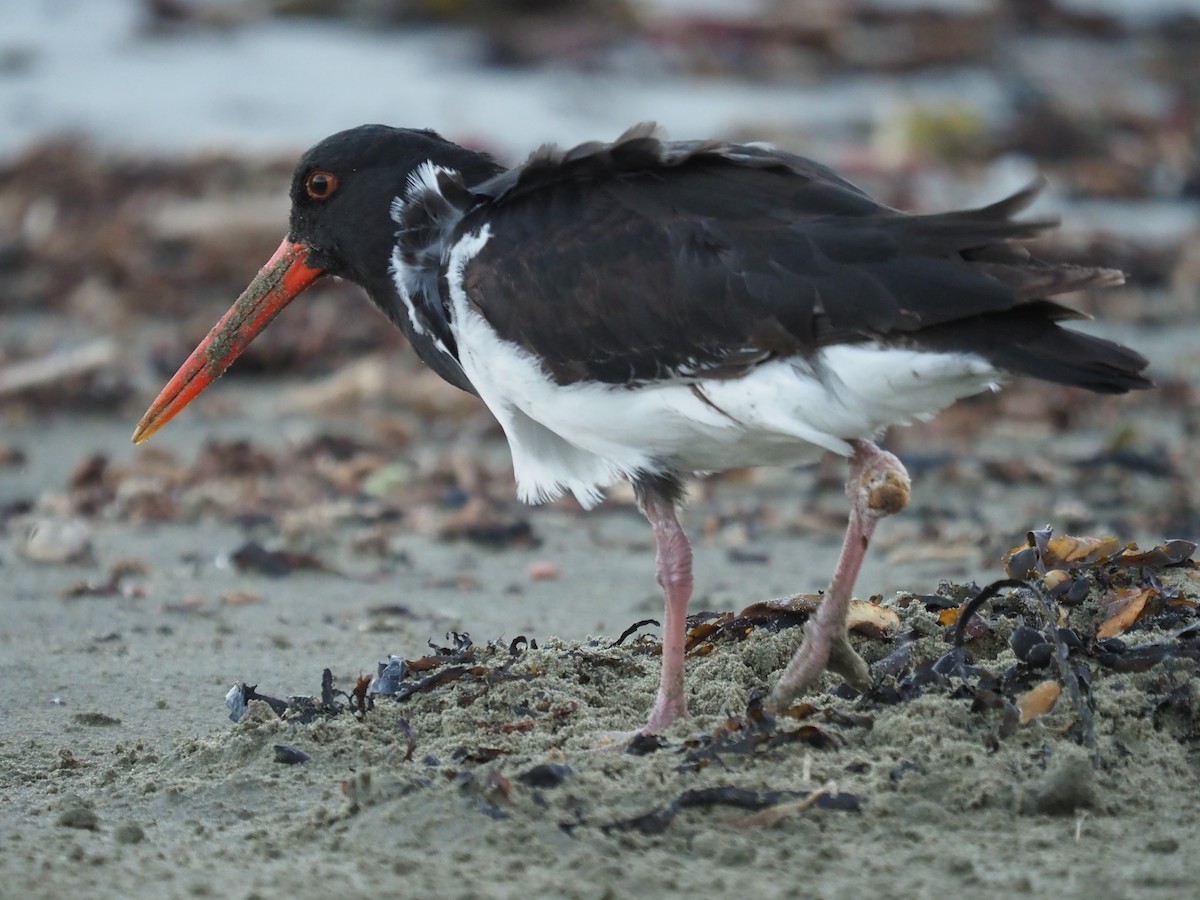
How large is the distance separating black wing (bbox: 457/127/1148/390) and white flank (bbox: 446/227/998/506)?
0.04 m

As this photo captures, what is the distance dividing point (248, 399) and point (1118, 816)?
6.73 meters

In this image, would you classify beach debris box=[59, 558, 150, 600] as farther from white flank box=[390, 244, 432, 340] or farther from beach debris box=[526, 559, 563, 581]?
white flank box=[390, 244, 432, 340]

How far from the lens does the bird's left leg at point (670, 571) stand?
4.09 m

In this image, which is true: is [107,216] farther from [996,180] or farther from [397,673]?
[397,673]

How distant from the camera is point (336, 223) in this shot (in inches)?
193

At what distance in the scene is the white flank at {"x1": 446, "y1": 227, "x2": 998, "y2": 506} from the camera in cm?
376

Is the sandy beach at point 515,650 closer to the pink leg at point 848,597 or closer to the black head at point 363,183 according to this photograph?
the pink leg at point 848,597

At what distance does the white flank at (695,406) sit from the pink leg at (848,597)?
0.11 m

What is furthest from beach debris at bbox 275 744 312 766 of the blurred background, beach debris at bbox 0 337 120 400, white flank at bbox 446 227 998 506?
beach debris at bbox 0 337 120 400

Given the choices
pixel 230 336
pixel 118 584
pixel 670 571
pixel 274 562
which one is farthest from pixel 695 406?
pixel 118 584

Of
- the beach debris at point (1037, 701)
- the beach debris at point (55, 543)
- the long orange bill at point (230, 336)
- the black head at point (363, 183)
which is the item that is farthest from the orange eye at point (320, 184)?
the beach debris at point (1037, 701)

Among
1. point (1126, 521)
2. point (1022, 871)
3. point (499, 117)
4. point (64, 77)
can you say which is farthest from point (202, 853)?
point (64, 77)

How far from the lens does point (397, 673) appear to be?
4.42 metres

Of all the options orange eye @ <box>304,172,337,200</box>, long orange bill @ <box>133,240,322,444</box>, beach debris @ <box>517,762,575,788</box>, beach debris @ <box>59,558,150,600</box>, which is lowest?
beach debris @ <box>59,558,150,600</box>
